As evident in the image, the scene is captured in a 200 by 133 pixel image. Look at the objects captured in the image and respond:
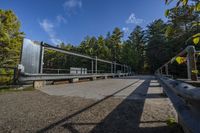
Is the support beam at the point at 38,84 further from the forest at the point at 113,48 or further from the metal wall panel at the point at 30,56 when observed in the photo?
the forest at the point at 113,48

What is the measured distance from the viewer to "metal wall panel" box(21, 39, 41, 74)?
19.1ft

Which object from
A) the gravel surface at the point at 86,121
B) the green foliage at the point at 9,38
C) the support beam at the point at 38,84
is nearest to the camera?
the gravel surface at the point at 86,121

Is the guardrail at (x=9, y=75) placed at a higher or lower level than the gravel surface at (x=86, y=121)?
higher

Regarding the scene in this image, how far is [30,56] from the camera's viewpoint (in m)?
5.99

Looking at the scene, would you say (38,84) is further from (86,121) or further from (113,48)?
(113,48)

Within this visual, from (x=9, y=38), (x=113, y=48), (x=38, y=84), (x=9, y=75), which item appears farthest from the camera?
(x=113, y=48)

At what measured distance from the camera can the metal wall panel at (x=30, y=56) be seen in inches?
229

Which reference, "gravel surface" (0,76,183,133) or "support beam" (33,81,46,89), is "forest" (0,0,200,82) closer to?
"support beam" (33,81,46,89)

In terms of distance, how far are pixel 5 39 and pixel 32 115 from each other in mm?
19999

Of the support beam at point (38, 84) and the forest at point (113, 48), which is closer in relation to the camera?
the support beam at point (38, 84)

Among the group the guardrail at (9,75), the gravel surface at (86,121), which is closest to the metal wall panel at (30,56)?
the guardrail at (9,75)

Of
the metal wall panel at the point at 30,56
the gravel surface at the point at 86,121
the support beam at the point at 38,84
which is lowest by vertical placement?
the gravel surface at the point at 86,121

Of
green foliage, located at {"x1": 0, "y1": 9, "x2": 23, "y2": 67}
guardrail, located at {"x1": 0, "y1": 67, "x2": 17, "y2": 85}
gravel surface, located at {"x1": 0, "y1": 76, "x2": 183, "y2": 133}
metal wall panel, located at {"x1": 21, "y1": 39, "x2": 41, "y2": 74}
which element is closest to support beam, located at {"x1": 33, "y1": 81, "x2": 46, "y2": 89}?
metal wall panel, located at {"x1": 21, "y1": 39, "x2": 41, "y2": 74}

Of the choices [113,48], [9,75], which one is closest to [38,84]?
[9,75]
